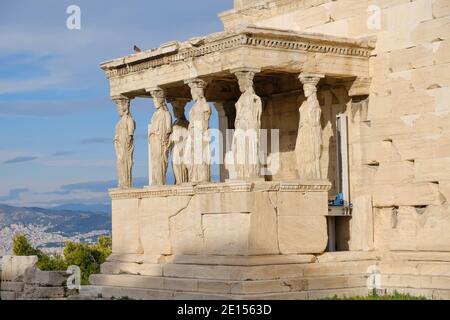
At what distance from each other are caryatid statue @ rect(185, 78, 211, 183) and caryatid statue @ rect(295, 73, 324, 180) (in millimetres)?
1500

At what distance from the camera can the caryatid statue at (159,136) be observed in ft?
65.8

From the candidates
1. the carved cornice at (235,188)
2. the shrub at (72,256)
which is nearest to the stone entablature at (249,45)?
the carved cornice at (235,188)

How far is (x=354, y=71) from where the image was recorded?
62.5ft

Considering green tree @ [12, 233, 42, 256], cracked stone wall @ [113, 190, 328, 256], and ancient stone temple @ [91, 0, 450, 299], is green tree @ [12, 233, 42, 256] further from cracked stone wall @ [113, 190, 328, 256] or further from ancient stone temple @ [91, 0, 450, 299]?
cracked stone wall @ [113, 190, 328, 256]

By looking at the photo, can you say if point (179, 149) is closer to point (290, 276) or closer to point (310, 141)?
point (310, 141)

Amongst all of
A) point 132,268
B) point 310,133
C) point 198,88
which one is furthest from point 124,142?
point 310,133

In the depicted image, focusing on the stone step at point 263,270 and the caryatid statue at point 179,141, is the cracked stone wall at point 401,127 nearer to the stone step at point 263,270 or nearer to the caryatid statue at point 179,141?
the stone step at point 263,270

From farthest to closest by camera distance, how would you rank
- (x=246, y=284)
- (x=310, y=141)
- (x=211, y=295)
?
(x=310, y=141), (x=211, y=295), (x=246, y=284)

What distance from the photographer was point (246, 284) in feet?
56.7

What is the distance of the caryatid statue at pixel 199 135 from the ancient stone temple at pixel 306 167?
23 mm

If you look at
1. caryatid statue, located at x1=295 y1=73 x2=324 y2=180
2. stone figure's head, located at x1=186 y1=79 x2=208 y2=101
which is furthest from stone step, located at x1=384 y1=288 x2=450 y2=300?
stone figure's head, located at x1=186 y1=79 x2=208 y2=101

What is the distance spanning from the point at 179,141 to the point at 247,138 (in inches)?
104

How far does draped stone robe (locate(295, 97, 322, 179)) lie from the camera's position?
61.4 feet

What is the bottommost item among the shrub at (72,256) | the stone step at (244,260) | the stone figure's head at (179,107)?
the shrub at (72,256)
